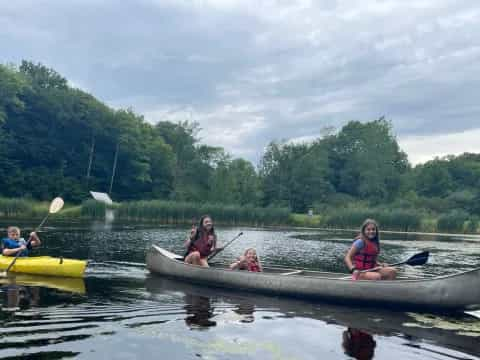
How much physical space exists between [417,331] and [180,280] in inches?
214

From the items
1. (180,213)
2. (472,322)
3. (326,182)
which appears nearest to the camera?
(472,322)

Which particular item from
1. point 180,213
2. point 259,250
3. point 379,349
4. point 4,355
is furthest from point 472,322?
Answer: point 180,213

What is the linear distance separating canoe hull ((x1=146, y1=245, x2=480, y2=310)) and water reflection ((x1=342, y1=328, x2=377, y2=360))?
1.43m

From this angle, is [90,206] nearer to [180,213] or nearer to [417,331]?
[180,213]

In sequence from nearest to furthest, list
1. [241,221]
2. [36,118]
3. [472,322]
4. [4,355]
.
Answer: [4,355] → [472,322] → [241,221] → [36,118]

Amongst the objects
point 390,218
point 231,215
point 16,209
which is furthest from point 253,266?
point 16,209

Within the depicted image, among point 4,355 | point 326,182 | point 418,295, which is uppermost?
point 326,182

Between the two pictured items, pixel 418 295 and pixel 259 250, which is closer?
pixel 418 295

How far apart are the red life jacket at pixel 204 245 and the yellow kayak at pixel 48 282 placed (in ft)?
8.18

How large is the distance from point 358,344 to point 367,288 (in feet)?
7.12

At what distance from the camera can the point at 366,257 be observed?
29.6 feet

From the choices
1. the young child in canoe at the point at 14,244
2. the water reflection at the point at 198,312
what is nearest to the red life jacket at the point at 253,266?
the water reflection at the point at 198,312

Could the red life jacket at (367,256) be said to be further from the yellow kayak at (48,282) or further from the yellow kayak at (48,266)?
the yellow kayak at (48,266)

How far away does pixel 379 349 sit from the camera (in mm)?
6203
